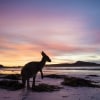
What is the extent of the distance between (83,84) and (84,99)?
7747 mm

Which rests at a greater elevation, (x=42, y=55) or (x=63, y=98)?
(x=42, y=55)

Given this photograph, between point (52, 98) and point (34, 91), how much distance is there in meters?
3.06

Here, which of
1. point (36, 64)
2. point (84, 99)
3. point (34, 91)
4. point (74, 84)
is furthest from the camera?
point (74, 84)

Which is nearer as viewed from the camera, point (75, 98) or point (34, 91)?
point (75, 98)

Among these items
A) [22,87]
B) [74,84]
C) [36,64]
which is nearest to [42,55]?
[36,64]

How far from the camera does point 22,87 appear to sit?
58.9 ft

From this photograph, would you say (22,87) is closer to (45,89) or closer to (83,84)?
(45,89)

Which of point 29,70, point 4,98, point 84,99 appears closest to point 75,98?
point 84,99

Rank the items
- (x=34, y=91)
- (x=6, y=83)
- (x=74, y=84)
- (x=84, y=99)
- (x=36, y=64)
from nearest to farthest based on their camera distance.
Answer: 1. (x=84, y=99)
2. (x=34, y=91)
3. (x=36, y=64)
4. (x=6, y=83)
5. (x=74, y=84)

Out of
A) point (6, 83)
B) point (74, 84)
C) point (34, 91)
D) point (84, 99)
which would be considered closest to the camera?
point (84, 99)

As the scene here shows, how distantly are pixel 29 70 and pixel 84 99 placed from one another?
5.37 m

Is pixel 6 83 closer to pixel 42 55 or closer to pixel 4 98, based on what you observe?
pixel 42 55

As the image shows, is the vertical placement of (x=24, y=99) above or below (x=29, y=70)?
below

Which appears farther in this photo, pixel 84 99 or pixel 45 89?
pixel 45 89
